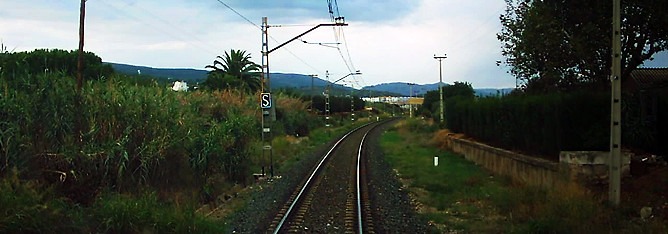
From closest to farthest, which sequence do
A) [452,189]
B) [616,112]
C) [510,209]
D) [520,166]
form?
1. [616,112]
2. [510,209]
3. [452,189]
4. [520,166]

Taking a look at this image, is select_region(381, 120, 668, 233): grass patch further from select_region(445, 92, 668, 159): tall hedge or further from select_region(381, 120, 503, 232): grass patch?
select_region(445, 92, 668, 159): tall hedge

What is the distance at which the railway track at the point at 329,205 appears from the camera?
13.8 meters

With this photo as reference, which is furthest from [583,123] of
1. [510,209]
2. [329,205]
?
[329,205]

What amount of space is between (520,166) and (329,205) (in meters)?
6.89

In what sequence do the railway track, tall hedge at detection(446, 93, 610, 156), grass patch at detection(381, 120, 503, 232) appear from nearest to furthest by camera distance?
the railway track < grass patch at detection(381, 120, 503, 232) < tall hedge at detection(446, 93, 610, 156)

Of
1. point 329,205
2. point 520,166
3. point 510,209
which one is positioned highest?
point 520,166

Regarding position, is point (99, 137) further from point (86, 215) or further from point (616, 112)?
point (616, 112)

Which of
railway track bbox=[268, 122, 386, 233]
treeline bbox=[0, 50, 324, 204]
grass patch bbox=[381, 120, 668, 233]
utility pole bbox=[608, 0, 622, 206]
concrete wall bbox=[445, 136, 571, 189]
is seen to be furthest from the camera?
concrete wall bbox=[445, 136, 571, 189]

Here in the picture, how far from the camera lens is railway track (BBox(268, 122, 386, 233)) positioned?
45.1ft

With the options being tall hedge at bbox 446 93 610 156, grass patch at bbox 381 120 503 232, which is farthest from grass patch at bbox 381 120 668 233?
tall hedge at bbox 446 93 610 156

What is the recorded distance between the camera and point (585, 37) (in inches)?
716

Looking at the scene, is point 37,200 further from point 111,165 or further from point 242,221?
point 242,221

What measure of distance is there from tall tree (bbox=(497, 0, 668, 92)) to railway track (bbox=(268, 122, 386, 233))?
7062 mm

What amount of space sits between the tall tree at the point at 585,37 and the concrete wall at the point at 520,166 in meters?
3.17
